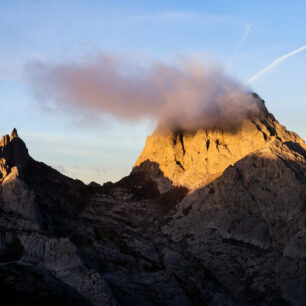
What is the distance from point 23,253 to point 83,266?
17037 millimetres

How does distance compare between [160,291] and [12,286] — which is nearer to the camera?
[12,286]

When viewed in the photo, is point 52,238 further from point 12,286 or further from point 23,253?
point 12,286

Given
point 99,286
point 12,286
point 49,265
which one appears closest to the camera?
point 12,286

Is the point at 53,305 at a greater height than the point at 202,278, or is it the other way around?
the point at 202,278

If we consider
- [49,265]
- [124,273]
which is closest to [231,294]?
[124,273]

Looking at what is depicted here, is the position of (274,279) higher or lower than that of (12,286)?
higher

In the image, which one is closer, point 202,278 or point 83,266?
point 83,266

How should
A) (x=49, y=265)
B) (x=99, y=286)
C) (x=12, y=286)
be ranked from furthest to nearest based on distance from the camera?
(x=49, y=265) < (x=99, y=286) < (x=12, y=286)

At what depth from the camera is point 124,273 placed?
648ft

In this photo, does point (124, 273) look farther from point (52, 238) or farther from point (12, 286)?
point (12, 286)

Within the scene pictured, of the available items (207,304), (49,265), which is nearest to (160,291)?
(207,304)

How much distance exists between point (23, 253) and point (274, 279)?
2624 inches

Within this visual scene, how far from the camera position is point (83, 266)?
186750 millimetres

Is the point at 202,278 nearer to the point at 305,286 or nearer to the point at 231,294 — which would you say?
the point at 231,294
